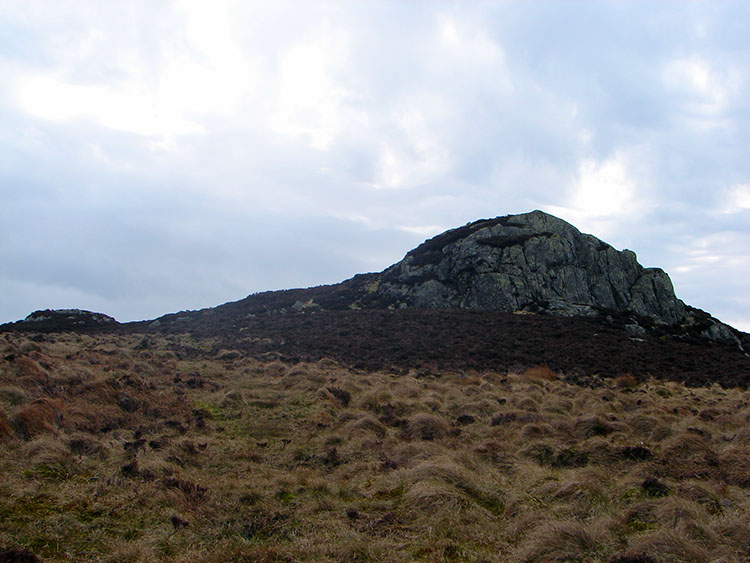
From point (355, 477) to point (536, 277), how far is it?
4320cm

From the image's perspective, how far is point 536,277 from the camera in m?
48.1

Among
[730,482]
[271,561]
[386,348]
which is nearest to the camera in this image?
[271,561]

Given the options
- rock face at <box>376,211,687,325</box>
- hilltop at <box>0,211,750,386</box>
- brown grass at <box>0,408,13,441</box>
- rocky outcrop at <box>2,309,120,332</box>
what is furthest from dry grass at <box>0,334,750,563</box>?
rock face at <box>376,211,687,325</box>

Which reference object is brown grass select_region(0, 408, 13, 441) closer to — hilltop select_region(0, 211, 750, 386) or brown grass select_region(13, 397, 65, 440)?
brown grass select_region(13, 397, 65, 440)

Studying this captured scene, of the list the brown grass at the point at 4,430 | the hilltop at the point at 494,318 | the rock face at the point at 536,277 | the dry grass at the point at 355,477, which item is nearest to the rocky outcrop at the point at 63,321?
the hilltop at the point at 494,318

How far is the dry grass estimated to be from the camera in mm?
5898

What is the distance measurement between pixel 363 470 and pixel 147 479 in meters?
4.33

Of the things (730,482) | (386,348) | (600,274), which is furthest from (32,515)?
(600,274)

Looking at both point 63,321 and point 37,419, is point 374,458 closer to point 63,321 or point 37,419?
point 37,419

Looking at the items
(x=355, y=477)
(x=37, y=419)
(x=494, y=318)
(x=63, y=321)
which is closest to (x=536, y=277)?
(x=494, y=318)

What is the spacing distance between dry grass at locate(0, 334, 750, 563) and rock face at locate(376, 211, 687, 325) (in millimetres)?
30850

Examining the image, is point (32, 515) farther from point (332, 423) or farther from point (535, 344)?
point (535, 344)

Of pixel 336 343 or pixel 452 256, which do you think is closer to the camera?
pixel 336 343

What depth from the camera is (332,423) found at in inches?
539
